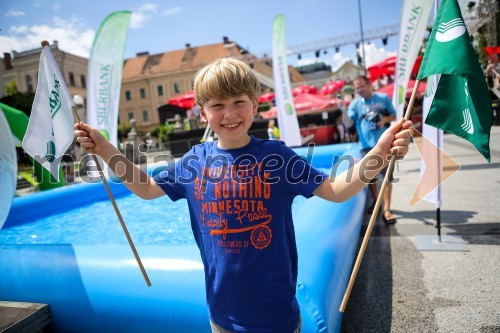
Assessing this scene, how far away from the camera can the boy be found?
137 centimetres

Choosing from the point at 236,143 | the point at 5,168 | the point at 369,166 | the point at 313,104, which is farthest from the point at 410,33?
the point at 313,104

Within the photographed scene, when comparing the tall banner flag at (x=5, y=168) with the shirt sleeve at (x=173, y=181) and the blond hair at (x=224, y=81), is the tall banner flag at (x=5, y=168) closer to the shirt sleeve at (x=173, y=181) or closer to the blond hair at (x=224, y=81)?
the shirt sleeve at (x=173, y=181)

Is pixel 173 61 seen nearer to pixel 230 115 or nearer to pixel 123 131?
pixel 123 131

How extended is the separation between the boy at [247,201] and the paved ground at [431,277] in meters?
1.43

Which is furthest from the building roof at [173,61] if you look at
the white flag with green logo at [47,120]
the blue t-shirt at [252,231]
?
the blue t-shirt at [252,231]

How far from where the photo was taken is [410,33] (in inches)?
194

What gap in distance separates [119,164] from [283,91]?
767 centimetres

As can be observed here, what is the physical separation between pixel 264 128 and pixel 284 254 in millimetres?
16705

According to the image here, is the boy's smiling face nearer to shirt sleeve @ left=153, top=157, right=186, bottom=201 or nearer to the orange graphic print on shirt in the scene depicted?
the orange graphic print on shirt

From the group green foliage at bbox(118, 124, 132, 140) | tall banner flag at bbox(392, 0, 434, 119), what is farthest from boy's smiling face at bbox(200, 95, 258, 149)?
green foliage at bbox(118, 124, 132, 140)

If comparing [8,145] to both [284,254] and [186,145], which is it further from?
[186,145]

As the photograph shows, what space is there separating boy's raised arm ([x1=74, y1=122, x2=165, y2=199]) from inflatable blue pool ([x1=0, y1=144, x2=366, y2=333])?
31.6 inches

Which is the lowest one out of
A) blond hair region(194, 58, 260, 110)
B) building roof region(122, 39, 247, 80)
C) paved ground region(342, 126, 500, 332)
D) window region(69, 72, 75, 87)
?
paved ground region(342, 126, 500, 332)

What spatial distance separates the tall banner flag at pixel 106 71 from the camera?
20.5 feet
